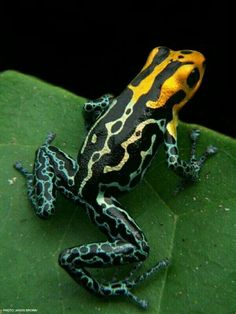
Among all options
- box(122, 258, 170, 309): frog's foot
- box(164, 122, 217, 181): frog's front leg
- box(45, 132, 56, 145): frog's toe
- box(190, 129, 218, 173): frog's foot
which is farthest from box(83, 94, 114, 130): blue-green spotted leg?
box(122, 258, 170, 309): frog's foot

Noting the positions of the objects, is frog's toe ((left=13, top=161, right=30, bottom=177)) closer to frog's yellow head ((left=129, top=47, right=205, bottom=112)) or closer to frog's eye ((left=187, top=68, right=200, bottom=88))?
frog's yellow head ((left=129, top=47, right=205, bottom=112))

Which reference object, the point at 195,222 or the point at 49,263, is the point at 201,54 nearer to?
the point at 195,222

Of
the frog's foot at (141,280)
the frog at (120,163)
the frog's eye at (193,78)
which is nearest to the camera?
the frog's foot at (141,280)

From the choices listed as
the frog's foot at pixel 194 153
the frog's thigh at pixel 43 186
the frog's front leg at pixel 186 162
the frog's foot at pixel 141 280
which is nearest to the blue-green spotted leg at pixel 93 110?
the frog's thigh at pixel 43 186

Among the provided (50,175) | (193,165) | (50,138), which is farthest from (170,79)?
(50,175)

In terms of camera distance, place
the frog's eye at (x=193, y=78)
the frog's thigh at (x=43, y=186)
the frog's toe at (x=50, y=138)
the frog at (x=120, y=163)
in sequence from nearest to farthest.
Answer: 1. the frog at (x=120, y=163)
2. the frog's thigh at (x=43, y=186)
3. the frog's toe at (x=50, y=138)
4. the frog's eye at (x=193, y=78)

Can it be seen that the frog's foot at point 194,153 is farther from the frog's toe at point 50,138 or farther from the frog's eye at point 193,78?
the frog's toe at point 50,138

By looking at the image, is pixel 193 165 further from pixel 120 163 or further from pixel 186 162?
pixel 120 163
